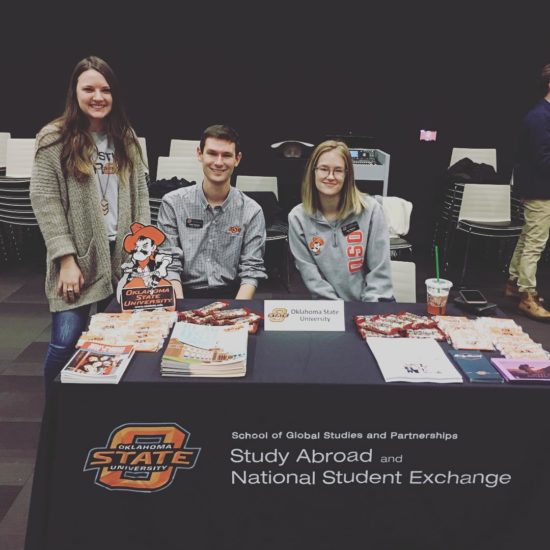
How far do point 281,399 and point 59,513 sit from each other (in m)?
0.69

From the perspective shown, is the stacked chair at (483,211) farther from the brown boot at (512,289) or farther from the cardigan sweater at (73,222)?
the cardigan sweater at (73,222)

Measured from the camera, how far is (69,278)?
207 cm

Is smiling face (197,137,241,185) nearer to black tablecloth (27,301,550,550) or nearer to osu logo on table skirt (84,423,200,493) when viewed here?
black tablecloth (27,301,550,550)

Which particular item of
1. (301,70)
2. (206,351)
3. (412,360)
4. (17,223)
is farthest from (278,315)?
(301,70)

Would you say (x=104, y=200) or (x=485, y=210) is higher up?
(x=104, y=200)

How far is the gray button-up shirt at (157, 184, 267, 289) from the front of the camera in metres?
2.42

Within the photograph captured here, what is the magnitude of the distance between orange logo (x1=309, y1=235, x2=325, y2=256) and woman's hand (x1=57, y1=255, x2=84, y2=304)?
95 cm

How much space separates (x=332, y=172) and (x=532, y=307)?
243 cm

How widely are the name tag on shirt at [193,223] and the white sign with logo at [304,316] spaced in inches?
22.9

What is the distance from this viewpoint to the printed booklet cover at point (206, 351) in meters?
1.55

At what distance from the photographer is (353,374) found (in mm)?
1575

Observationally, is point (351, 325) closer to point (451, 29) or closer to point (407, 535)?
point (407, 535)

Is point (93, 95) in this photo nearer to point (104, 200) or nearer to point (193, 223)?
point (104, 200)

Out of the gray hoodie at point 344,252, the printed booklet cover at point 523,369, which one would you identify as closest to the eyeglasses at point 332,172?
the gray hoodie at point 344,252
